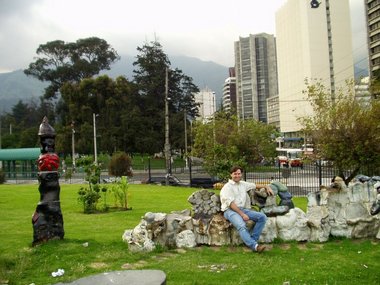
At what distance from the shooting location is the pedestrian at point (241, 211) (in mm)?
7348

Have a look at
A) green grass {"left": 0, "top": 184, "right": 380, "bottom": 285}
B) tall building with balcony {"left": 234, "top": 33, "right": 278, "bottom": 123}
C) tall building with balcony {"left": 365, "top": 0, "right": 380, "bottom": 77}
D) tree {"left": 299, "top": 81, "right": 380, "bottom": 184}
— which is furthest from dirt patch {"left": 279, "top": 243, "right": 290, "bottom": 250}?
tall building with balcony {"left": 234, "top": 33, "right": 278, "bottom": 123}

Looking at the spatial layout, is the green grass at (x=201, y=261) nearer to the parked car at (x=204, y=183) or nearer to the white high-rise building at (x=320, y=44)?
the parked car at (x=204, y=183)

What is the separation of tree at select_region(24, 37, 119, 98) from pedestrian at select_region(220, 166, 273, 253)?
55055 mm

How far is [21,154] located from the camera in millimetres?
39094

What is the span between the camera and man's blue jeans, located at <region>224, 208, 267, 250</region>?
7.30m

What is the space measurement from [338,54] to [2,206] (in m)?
71.4

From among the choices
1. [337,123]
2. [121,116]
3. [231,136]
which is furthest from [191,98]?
[337,123]

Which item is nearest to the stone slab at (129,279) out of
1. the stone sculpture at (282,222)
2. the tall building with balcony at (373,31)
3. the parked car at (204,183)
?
the stone sculpture at (282,222)

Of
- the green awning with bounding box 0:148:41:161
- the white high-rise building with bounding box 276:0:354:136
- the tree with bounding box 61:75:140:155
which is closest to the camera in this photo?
the green awning with bounding box 0:148:41:161

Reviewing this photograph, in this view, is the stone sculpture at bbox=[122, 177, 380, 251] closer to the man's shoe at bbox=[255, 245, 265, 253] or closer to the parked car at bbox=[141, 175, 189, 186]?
the man's shoe at bbox=[255, 245, 265, 253]

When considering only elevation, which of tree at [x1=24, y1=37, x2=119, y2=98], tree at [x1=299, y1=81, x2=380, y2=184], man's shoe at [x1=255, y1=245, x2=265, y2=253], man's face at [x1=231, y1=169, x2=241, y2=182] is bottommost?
man's shoe at [x1=255, y1=245, x2=265, y2=253]

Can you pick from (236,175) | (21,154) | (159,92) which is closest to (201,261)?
(236,175)

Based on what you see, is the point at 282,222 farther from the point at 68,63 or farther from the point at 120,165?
the point at 68,63

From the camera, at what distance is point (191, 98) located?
2464 inches
